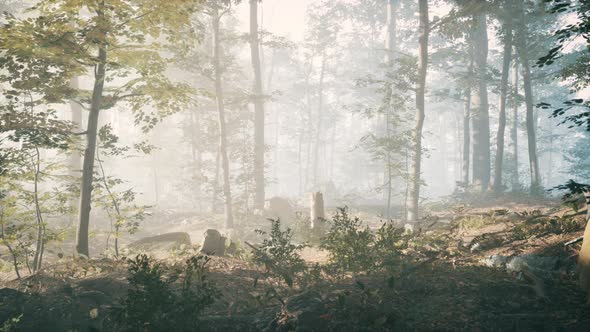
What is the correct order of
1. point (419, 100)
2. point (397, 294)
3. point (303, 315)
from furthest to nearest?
point (419, 100)
point (397, 294)
point (303, 315)

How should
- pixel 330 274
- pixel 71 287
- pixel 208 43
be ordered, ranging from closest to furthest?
pixel 71 287 → pixel 330 274 → pixel 208 43

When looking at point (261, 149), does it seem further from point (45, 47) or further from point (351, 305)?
point (351, 305)

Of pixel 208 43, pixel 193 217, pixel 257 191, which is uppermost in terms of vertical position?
pixel 208 43

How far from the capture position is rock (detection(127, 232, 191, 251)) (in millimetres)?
9914

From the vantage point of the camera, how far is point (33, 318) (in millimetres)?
5043

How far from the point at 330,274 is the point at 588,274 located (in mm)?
3784

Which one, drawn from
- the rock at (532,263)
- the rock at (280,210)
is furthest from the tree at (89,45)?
the rock at (280,210)

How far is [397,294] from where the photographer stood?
5262 millimetres

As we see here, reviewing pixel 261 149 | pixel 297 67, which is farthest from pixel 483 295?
pixel 297 67

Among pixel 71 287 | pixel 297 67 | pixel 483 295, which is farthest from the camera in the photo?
pixel 297 67

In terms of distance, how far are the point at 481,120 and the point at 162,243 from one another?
77.4 feet

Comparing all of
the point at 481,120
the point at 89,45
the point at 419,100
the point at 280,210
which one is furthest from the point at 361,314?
the point at 481,120

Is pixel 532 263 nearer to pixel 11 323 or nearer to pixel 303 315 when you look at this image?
pixel 303 315

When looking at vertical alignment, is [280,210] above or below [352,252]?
below
